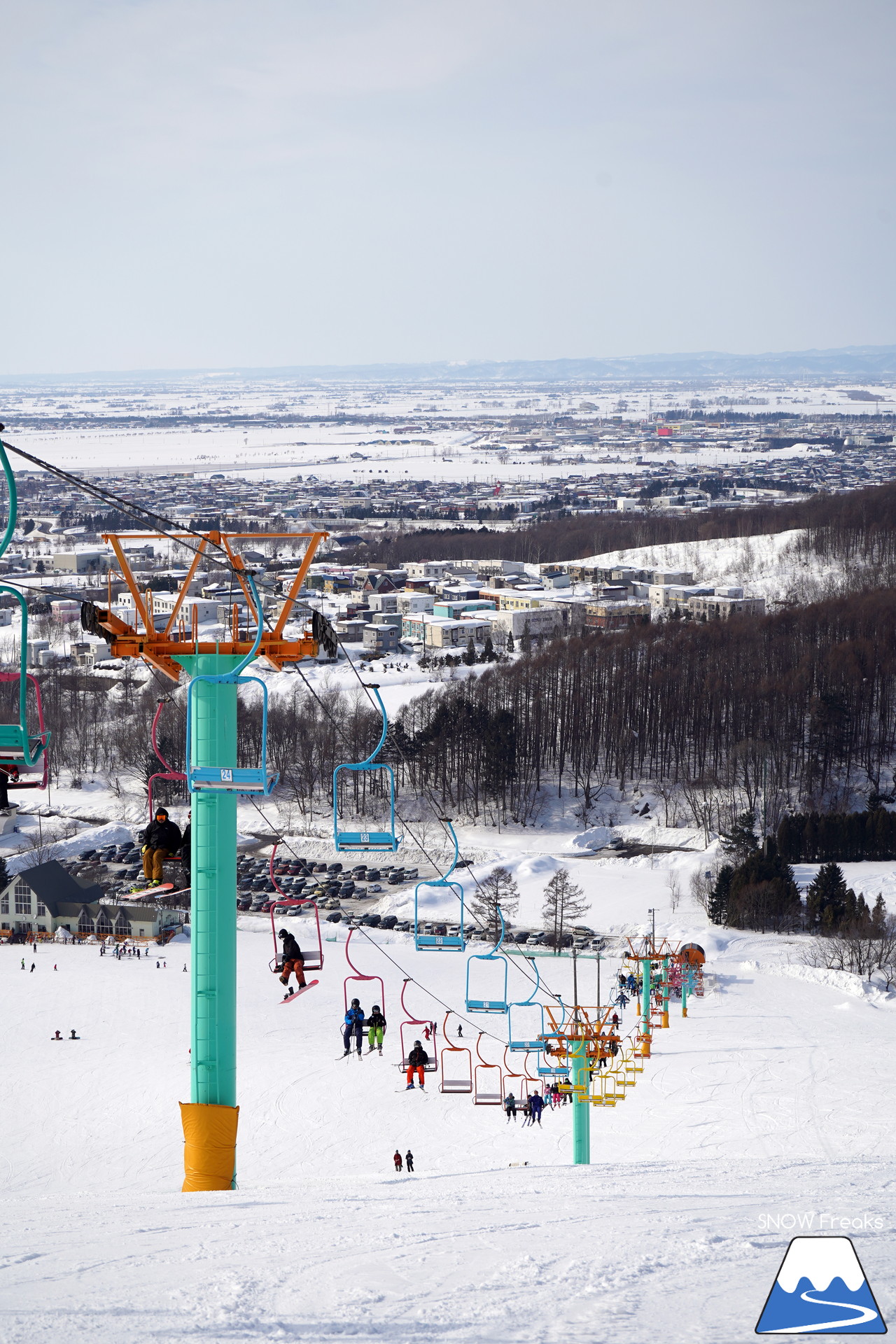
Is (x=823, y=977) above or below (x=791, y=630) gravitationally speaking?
below

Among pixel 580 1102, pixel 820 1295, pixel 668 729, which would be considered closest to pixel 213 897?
pixel 820 1295

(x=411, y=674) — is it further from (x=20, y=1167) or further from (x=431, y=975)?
(x=20, y=1167)

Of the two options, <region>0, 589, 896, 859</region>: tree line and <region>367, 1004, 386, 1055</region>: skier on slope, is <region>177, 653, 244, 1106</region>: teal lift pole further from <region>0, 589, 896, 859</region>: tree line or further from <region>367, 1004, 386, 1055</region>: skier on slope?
<region>0, 589, 896, 859</region>: tree line

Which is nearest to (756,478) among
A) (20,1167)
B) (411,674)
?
(411,674)

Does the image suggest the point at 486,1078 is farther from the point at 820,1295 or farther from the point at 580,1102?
the point at 820,1295

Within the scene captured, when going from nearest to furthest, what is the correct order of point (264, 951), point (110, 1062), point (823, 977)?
point (110, 1062)
point (823, 977)
point (264, 951)

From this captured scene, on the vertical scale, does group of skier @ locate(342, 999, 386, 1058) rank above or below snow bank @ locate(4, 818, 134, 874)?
above

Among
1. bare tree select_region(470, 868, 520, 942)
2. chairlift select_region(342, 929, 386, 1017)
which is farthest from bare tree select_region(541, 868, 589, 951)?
chairlift select_region(342, 929, 386, 1017)
